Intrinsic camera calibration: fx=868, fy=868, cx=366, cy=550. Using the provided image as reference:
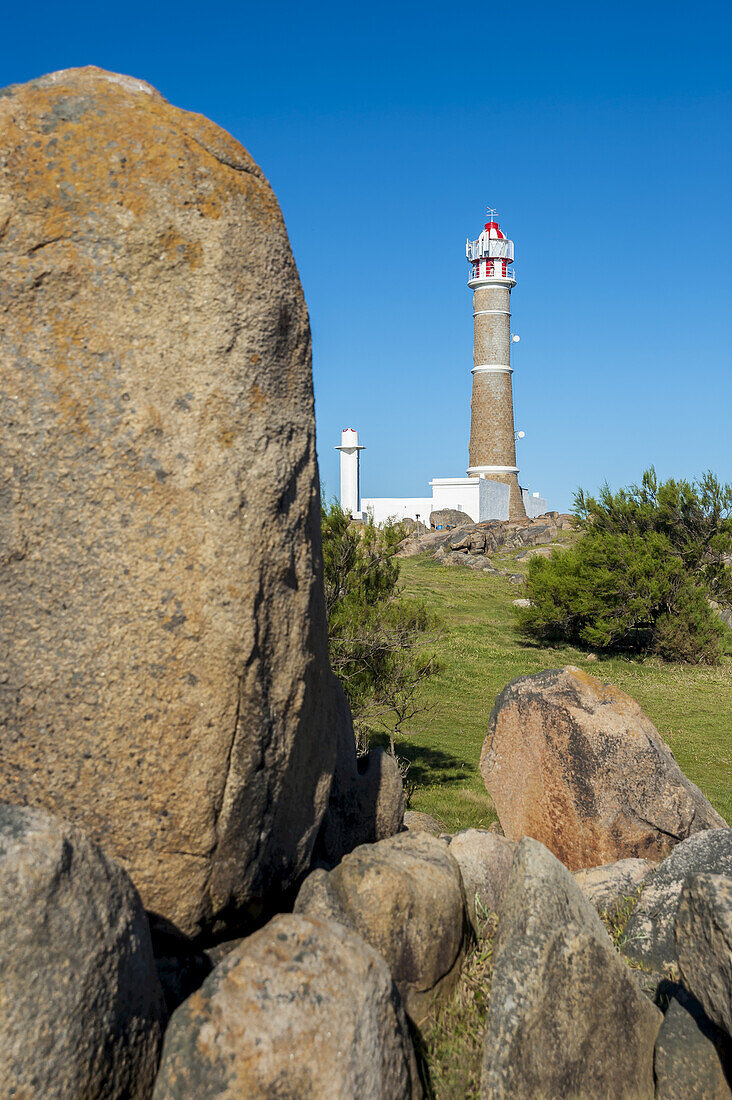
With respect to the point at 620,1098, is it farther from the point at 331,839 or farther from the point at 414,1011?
the point at 331,839

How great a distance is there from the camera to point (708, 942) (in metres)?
3.29

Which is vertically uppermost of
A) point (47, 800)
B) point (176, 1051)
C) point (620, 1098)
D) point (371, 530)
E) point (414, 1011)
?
point (371, 530)

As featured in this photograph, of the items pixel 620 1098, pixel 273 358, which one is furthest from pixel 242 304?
pixel 620 1098

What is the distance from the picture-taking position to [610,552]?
83.6 feet

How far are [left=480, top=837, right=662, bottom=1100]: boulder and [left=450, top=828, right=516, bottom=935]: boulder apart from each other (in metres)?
0.58

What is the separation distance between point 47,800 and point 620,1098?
261 cm

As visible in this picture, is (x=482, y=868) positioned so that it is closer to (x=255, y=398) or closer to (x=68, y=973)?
(x=68, y=973)

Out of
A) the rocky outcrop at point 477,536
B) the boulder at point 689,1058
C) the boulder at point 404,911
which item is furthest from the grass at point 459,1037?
the rocky outcrop at point 477,536

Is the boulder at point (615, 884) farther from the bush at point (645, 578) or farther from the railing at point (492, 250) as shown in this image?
the railing at point (492, 250)

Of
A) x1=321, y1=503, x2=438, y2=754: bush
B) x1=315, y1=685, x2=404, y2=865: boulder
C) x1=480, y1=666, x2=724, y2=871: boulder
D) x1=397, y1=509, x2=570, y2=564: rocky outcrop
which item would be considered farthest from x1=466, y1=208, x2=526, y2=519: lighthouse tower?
x1=315, y1=685, x2=404, y2=865: boulder

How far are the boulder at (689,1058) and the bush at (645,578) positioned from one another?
2115 cm

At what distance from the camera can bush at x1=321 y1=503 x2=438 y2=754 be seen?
12.0 m

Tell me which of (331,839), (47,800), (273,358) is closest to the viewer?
(47,800)

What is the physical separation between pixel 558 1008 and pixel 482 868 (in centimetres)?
117
